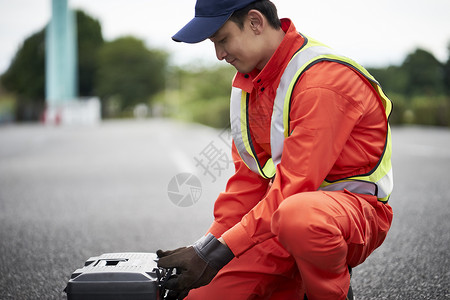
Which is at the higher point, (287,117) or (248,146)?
(287,117)

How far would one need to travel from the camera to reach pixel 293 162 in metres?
1.90

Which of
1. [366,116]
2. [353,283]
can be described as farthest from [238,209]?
[353,283]

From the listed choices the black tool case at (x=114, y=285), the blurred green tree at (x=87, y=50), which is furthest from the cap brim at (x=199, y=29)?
the blurred green tree at (x=87, y=50)

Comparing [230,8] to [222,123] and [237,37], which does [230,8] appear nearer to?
[237,37]

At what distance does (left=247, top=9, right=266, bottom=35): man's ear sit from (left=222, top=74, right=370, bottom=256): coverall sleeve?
304mm

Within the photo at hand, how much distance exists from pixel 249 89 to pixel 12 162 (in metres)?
9.18

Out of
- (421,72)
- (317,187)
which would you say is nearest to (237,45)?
(317,187)

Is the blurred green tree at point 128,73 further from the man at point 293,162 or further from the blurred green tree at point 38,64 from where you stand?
the man at point 293,162

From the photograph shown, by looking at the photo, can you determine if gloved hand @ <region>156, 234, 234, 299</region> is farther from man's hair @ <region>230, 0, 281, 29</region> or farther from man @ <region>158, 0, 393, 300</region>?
man's hair @ <region>230, 0, 281, 29</region>

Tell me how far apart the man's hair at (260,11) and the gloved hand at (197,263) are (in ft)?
2.84

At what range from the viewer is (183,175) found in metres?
7.77

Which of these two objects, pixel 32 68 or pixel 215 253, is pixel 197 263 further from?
pixel 32 68

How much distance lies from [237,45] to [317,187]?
65 cm

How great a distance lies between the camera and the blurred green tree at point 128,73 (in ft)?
237
